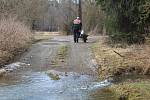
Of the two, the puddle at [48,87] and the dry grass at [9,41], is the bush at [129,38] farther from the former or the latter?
the puddle at [48,87]

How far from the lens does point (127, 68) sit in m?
18.8

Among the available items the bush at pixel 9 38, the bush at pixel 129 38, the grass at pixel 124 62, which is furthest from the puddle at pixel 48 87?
the bush at pixel 129 38

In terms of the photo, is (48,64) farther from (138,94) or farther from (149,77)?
(138,94)

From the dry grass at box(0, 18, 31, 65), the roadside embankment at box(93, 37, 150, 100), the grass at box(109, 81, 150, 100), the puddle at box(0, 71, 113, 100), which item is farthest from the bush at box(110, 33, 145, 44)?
the grass at box(109, 81, 150, 100)

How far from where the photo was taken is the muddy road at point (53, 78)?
14.0 metres

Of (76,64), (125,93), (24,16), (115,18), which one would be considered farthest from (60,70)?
(24,16)

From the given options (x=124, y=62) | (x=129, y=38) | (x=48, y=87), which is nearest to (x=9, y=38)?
(x=129, y=38)

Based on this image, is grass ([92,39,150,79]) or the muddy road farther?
grass ([92,39,150,79])

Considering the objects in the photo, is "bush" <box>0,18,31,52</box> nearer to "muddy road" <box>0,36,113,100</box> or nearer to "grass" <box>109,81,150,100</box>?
"muddy road" <box>0,36,113,100</box>

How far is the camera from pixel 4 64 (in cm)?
2098

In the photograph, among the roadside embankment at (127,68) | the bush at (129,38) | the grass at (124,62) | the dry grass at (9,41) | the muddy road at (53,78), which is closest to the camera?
the roadside embankment at (127,68)

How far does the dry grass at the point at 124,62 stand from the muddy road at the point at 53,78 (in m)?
0.53

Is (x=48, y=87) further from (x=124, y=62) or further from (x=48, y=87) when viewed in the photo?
(x=124, y=62)

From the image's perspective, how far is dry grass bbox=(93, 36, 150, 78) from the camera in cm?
1842
